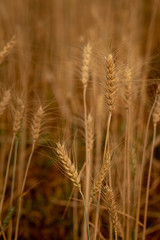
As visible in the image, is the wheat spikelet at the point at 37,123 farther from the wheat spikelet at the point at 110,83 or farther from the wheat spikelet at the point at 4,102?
the wheat spikelet at the point at 110,83

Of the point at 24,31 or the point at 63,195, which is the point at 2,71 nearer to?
the point at 24,31

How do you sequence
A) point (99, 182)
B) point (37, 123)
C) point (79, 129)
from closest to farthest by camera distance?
point (99, 182)
point (37, 123)
point (79, 129)

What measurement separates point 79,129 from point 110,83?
57 cm

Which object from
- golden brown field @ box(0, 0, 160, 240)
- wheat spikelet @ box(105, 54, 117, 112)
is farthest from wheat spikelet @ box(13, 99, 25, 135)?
wheat spikelet @ box(105, 54, 117, 112)

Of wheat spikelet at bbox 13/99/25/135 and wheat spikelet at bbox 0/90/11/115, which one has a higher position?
wheat spikelet at bbox 0/90/11/115

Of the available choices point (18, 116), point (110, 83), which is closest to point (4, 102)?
point (18, 116)

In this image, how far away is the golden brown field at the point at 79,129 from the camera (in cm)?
95

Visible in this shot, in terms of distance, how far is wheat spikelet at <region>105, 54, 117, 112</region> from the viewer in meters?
0.85

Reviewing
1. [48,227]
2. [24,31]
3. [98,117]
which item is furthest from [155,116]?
[24,31]

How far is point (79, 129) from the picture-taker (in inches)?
55.5

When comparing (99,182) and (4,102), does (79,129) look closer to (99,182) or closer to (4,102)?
(4,102)

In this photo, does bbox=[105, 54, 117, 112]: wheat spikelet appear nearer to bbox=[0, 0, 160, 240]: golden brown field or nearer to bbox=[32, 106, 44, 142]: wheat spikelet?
bbox=[0, 0, 160, 240]: golden brown field

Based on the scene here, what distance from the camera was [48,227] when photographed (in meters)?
1.59

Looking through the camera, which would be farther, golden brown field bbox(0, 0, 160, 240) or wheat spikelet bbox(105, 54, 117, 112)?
golden brown field bbox(0, 0, 160, 240)
